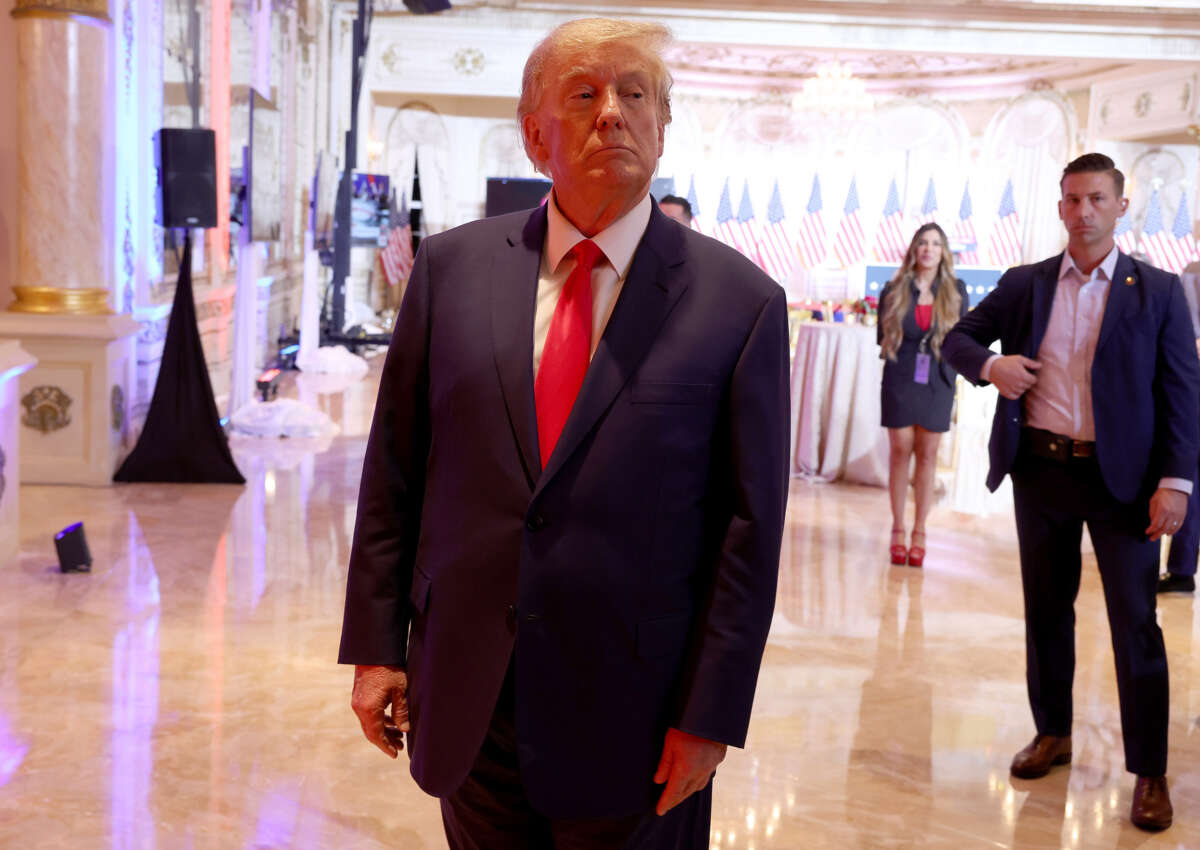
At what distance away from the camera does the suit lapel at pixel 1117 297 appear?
10.1 ft

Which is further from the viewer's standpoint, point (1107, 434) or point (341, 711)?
point (341, 711)

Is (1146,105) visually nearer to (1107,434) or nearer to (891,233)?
(891,233)

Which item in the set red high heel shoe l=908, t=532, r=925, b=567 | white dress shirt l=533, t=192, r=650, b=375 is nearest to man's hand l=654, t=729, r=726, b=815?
white dress shirt l=533, t=192, r=650, b=375

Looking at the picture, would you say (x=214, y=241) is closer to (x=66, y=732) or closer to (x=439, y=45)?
(x=66, y=732)

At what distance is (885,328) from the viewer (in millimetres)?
6043

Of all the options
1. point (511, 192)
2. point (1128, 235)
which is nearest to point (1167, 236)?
point (1128, 235)

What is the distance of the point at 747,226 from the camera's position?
2117 centimetres

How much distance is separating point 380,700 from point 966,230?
65.5ft

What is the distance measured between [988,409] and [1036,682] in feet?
30.8

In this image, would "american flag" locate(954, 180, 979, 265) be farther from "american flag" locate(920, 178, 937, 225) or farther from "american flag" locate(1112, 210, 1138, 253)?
"american flag" locate(1112, 210, 1138, 253)

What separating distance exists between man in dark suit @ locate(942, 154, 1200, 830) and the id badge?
2.63 metres

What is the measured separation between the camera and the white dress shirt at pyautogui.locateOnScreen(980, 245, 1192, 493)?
313cm

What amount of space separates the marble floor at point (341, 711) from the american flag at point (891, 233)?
15501 millimetres

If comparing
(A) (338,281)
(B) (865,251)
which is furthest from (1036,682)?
(B) (865,251)
